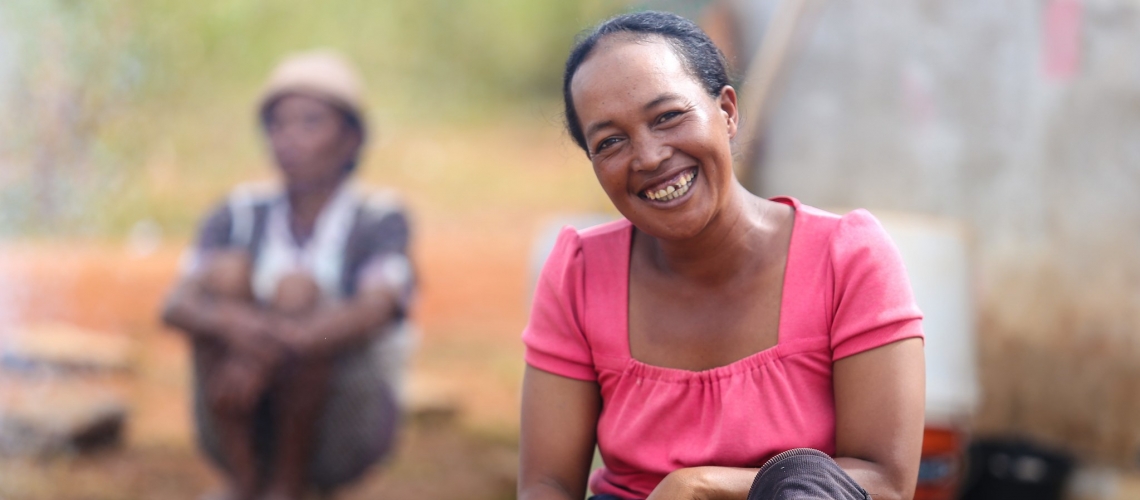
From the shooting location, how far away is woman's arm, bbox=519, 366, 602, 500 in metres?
1.94

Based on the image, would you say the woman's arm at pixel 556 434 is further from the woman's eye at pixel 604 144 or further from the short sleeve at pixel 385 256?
the short sleeve at pixel 385 256

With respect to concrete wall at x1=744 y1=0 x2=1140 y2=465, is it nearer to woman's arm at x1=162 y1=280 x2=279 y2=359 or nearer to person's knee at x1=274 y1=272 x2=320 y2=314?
person's knee at x1=274 y1=272 x2=320 y2=314

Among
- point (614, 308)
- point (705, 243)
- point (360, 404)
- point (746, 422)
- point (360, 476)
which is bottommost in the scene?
point (360, 476)

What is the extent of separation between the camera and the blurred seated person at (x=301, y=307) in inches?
167

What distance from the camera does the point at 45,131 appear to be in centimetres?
455

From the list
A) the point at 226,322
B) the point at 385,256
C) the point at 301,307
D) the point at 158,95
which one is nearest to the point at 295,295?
the point at 301,307

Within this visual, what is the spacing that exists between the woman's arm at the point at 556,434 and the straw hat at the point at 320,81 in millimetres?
2847

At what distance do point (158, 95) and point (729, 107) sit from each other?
3412 mm

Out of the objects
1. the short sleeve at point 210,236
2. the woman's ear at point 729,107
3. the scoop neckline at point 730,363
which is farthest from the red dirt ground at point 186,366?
the woman's ear at point 729,107

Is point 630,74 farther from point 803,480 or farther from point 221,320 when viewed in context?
point 221,320

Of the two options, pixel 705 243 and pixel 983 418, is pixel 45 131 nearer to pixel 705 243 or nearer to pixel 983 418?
pixel 705 243

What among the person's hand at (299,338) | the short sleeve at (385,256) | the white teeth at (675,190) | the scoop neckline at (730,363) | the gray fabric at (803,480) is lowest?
the person's hand at (299,338)

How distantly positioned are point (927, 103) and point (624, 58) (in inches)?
128

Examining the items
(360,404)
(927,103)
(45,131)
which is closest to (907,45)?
(927,103)
